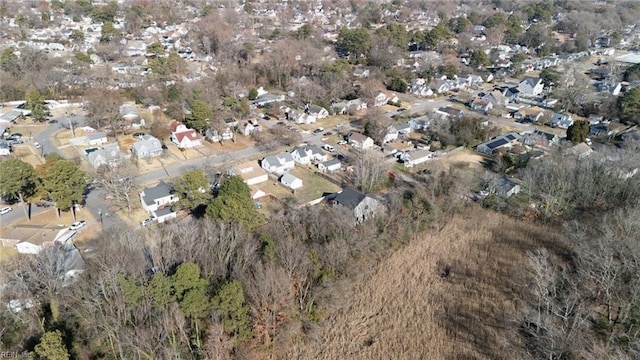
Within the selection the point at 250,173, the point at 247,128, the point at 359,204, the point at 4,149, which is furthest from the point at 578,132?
the point at 4,149

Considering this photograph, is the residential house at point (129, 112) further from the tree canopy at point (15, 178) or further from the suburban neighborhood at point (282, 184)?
the tree canopy at point (15, 178)

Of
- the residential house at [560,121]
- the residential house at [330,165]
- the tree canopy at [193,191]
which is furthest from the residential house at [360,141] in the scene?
the residential house at [560,121]

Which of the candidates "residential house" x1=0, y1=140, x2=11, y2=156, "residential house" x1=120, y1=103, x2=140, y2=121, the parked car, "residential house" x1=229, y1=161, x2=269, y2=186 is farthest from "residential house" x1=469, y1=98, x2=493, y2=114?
"residential house" x1=0, y1=140, x2=11, y2=156

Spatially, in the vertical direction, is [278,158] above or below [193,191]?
below

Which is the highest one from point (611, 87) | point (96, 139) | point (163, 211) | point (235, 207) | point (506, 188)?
point (235, 207)

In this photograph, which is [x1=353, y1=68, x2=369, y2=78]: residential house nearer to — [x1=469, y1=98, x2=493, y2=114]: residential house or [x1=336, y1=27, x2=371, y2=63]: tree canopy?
[x1=336, y1=27, x2=371, y2=63]: tree canopy

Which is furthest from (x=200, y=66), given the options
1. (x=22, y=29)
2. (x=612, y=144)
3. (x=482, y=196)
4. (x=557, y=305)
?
(x=557, y=305)

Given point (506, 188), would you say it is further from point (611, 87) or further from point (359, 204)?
point (611, 87)
